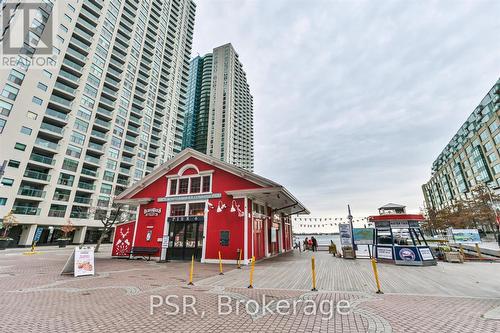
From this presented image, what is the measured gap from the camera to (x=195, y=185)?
18.8 metres

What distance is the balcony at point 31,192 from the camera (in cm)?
3483

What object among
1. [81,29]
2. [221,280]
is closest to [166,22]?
[81,29]

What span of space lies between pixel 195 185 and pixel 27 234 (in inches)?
1372

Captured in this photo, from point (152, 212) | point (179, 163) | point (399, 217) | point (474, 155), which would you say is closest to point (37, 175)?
point (152, 212)

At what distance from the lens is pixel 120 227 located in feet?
66.3

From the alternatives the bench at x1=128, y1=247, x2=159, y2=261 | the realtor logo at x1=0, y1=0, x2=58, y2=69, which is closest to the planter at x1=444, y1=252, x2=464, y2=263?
the bench at x1=128, y1=247, x2=159, y2=261

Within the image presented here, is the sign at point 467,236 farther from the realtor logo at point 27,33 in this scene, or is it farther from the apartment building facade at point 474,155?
the realtor logo at point 27,33

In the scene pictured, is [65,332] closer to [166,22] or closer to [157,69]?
[157,69]

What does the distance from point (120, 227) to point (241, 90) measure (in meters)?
116

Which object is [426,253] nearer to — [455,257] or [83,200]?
[455,257]

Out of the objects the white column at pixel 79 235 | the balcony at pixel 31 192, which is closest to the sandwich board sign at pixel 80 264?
the balcony at pixel 31 192

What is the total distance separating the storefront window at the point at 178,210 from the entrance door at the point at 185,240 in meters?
0.69

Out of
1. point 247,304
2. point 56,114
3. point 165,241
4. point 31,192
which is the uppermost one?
point 56,114

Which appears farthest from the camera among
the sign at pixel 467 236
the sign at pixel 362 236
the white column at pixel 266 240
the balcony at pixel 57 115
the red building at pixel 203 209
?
the balcony at pixel 57 115
